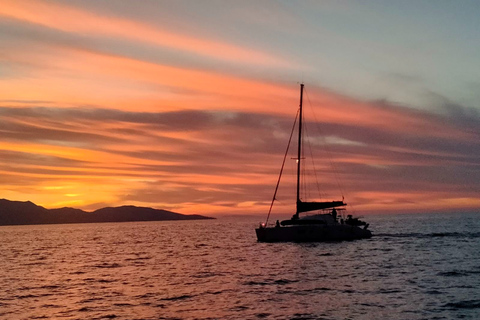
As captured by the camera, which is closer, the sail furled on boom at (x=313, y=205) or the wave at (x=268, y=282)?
the wave at (x=268, y=282)

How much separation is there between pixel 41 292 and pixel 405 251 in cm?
3947

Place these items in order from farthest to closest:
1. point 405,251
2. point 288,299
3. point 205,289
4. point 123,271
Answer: point 405,251 < point 123,271 < point 205,289 < point 288,299

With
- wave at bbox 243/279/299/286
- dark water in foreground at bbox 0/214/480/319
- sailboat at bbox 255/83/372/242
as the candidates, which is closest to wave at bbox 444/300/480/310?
dark water in foreground at bbox 0/214/480/319

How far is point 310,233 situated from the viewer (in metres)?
62.8

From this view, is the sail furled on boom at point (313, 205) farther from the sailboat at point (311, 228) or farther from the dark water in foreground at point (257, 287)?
the dark water in foreground at point (257, 287)

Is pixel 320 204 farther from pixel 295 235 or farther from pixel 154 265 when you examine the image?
pixel 154 265

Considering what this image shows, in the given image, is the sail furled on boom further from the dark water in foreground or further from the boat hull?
the dark water in foreground

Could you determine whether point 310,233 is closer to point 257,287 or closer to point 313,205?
point 313,205

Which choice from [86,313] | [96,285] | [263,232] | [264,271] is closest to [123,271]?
[96,285]

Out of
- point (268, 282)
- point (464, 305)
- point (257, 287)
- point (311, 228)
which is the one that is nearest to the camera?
point (464, 305)

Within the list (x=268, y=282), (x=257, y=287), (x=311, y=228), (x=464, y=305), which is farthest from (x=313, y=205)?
(x=464, y=305)

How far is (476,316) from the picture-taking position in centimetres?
2295

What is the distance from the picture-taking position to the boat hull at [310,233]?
206 feet

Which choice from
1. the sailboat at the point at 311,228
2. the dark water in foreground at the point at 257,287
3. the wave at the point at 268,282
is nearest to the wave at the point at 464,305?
the dark water in foreground at the point at 257,287
